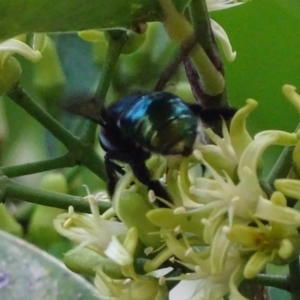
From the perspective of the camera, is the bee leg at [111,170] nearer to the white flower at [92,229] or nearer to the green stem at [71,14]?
the white flower at [92,229]

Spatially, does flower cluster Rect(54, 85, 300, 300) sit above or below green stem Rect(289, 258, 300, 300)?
above

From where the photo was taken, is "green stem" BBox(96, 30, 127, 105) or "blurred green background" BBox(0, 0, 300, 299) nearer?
"green stem" BBox(96, 30, 127, 105)

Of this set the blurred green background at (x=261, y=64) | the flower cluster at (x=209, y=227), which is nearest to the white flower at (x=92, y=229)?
the flower cluster at (x=209, y=227)

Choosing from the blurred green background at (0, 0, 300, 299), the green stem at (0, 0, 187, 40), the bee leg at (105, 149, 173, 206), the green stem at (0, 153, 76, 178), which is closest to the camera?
the green stem at (0, 0, 187, 40)

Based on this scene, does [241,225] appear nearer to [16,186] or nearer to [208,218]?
[208,218]

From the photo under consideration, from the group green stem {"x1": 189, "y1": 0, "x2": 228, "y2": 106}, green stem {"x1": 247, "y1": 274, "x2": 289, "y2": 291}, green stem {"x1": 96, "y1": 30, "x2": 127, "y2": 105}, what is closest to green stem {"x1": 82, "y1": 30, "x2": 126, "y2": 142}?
green stem {"x1": 96, "y1": 30, "x2": 127, "y2": 105}

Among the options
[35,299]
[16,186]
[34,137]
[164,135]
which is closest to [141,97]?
[164,135]

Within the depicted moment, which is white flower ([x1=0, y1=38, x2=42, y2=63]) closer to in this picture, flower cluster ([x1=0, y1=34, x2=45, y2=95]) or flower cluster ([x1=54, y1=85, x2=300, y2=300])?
flower cluster ([x1=0, y1=34, x2=45, y2=95])
